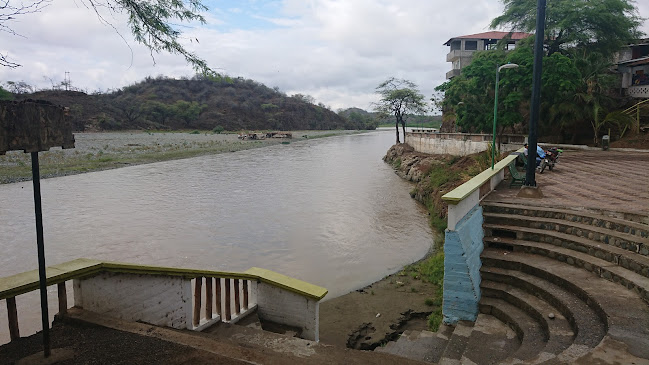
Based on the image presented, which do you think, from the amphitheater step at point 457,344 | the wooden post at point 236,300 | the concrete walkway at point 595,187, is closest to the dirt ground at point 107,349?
the wooden post at point 236,300

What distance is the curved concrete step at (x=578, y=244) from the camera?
5461 millimetres

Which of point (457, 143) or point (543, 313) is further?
point (457, 143)

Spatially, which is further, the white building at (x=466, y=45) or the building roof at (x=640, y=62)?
the white building at (x=466, y=45)

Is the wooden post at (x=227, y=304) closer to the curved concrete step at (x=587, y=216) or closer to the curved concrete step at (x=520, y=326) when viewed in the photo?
the curved concrete step at (x=520, y=326)

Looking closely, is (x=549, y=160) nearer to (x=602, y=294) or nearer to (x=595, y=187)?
(x=595, y=187)

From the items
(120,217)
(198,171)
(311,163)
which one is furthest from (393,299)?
(311,163)

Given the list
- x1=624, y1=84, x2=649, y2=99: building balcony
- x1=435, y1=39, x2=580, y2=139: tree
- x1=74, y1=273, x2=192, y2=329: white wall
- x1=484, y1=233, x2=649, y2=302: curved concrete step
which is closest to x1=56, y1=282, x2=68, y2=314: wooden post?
x1=74, y1=273, x2=192, y2=329: white wall

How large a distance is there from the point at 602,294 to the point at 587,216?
7.34 ft

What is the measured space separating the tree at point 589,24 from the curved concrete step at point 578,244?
83.3 feet

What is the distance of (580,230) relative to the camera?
6.72 m

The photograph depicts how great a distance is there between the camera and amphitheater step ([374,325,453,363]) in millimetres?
5566

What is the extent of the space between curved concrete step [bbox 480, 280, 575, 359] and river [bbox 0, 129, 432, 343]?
4090 millimetres

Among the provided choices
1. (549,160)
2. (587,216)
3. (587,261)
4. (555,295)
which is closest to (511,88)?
(549,160)

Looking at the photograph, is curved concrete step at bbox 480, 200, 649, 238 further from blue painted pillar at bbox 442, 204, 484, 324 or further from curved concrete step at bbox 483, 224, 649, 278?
blue painted pillar at bbox 442, 204, 484, 324
